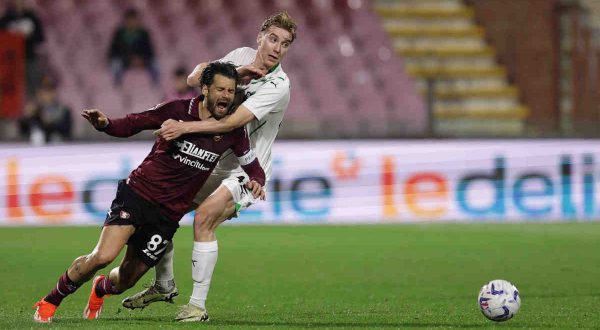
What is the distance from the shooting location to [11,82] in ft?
53.3

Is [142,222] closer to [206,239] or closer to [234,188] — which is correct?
[206,239]

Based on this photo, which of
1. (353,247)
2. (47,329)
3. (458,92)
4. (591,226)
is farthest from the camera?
(458,92)

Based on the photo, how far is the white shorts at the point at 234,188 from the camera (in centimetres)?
686

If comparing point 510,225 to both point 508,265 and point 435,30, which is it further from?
point 435,30

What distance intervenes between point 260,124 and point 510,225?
7.88 m

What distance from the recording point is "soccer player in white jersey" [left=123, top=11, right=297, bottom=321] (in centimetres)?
655

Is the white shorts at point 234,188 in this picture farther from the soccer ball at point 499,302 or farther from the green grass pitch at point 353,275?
the soccer ball at point 499,302

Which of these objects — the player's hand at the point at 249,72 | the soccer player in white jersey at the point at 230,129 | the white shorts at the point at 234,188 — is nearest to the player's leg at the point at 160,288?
the soccer player in white jersey at the point at 230,129

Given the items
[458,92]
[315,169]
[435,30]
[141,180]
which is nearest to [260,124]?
[141,180]

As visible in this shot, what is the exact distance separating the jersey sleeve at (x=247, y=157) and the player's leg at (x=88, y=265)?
804 mm

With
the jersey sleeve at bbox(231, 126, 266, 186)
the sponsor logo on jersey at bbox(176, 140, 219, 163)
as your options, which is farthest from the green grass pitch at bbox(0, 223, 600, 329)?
the sponsor logo on jersey at bbox(176, 140, 219, 163)

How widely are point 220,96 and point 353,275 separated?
3482 mm

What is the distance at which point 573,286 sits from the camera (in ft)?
28.5

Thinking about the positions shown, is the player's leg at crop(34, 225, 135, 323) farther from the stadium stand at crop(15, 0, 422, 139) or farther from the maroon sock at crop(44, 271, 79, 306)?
the stadium stand at crop(15, 0, 422, 139)
